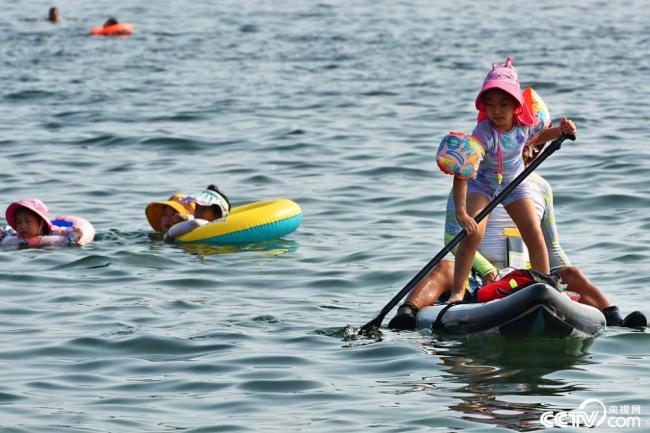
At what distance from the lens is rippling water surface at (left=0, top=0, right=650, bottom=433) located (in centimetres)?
882

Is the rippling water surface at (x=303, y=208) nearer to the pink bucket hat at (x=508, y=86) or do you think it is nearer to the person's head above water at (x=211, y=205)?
the person's head above water at (x=211, y=205)

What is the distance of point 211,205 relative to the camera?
575 inches

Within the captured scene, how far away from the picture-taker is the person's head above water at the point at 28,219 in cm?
1384

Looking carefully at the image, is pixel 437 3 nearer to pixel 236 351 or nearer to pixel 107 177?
pixel 107 177

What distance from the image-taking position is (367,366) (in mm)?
9477

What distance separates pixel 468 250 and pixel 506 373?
1.05 meters

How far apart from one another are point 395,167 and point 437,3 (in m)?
22.2

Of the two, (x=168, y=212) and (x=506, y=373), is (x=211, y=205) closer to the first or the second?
(x=168, y=212)

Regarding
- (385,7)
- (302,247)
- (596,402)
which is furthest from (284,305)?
(385,7)

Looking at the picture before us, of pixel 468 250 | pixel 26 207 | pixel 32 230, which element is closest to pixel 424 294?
pixel 468 250

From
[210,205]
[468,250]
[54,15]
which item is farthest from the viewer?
[54,15]
